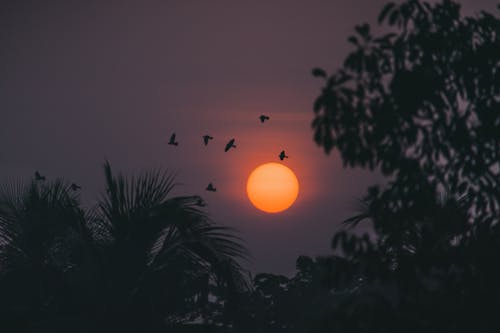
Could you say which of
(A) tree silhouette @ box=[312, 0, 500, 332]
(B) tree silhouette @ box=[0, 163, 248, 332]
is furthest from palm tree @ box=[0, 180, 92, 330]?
(A) tree silhouette @ box=[312, 0, 500, 332]

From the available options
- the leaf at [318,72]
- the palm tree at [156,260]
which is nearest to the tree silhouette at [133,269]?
the palm tree at [156,260]

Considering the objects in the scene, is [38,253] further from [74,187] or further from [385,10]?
[385,10]

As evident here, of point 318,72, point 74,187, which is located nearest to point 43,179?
point 74,187

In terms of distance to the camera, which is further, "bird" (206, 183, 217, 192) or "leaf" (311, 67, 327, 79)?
"bird" (206, 183, 217, 192)

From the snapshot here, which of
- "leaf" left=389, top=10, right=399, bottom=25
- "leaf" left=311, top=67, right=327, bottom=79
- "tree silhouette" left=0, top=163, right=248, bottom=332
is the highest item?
"leaf" left=389, top=10, right=399, bottom=25

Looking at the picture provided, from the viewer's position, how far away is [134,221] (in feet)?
37.1

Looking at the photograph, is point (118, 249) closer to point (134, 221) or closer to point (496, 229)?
point (134, 221)

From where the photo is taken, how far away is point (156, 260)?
11.2 m

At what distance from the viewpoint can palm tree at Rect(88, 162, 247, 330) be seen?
11164mm

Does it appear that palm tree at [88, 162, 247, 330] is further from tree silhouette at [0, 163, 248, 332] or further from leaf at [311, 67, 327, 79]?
leaf at [311, 67, 327, 79]

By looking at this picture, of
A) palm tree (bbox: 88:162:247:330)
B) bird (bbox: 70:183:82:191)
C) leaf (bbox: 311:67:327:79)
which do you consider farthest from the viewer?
bird (bbox: 70:183:82:191)

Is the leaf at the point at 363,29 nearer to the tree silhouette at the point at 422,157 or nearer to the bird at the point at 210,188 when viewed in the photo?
the tree silhouette at the point at 422,157

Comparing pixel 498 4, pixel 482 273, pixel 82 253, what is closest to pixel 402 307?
pixel 482 273

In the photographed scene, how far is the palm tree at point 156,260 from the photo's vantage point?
1116 cm
